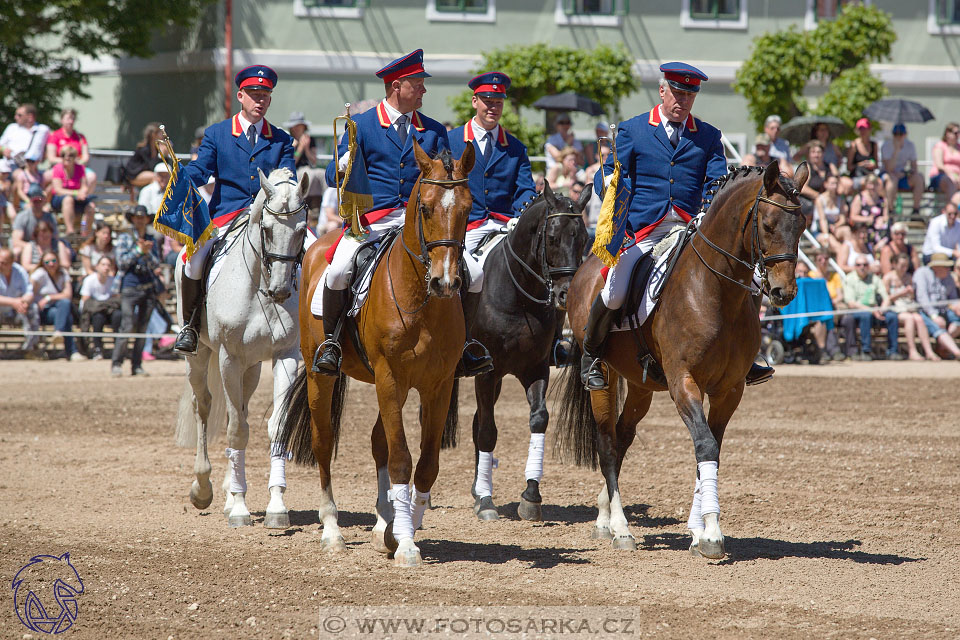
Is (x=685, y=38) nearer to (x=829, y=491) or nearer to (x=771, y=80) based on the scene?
(x=771, y=80)

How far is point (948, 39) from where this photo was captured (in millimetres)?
29234

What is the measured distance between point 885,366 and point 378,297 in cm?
1279

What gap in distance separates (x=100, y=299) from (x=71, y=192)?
3.18 meters

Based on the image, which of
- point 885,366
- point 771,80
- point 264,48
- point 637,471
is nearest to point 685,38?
point 771,80

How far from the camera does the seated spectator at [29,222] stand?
59.9 ft

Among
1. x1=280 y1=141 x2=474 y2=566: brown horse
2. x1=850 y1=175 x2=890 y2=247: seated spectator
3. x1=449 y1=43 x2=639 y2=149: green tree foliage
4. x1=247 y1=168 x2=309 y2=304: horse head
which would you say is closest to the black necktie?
x1=247 y1=168 x2=309 y2=304: horse head

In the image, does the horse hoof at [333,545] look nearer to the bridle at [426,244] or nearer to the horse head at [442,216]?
the bridle at [426,244]

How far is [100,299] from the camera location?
1750 centimetres

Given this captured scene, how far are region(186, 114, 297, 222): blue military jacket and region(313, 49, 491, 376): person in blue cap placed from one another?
119 centimetres

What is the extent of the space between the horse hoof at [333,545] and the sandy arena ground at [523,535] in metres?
0.08

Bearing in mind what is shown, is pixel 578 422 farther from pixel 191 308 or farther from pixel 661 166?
pixel 191 308

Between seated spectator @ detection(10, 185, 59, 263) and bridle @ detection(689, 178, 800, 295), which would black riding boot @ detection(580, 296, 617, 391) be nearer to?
bridle @ detection(689, 178, 800, 295)

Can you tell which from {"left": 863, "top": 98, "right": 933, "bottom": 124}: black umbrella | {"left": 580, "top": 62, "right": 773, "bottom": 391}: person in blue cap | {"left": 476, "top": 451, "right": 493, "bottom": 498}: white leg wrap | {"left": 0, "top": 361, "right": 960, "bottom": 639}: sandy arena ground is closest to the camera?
{"left": 0, "top": 361, "right": 960, "bottom": 639}: sandy arena ground

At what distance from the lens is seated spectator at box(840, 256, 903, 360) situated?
18812mm
